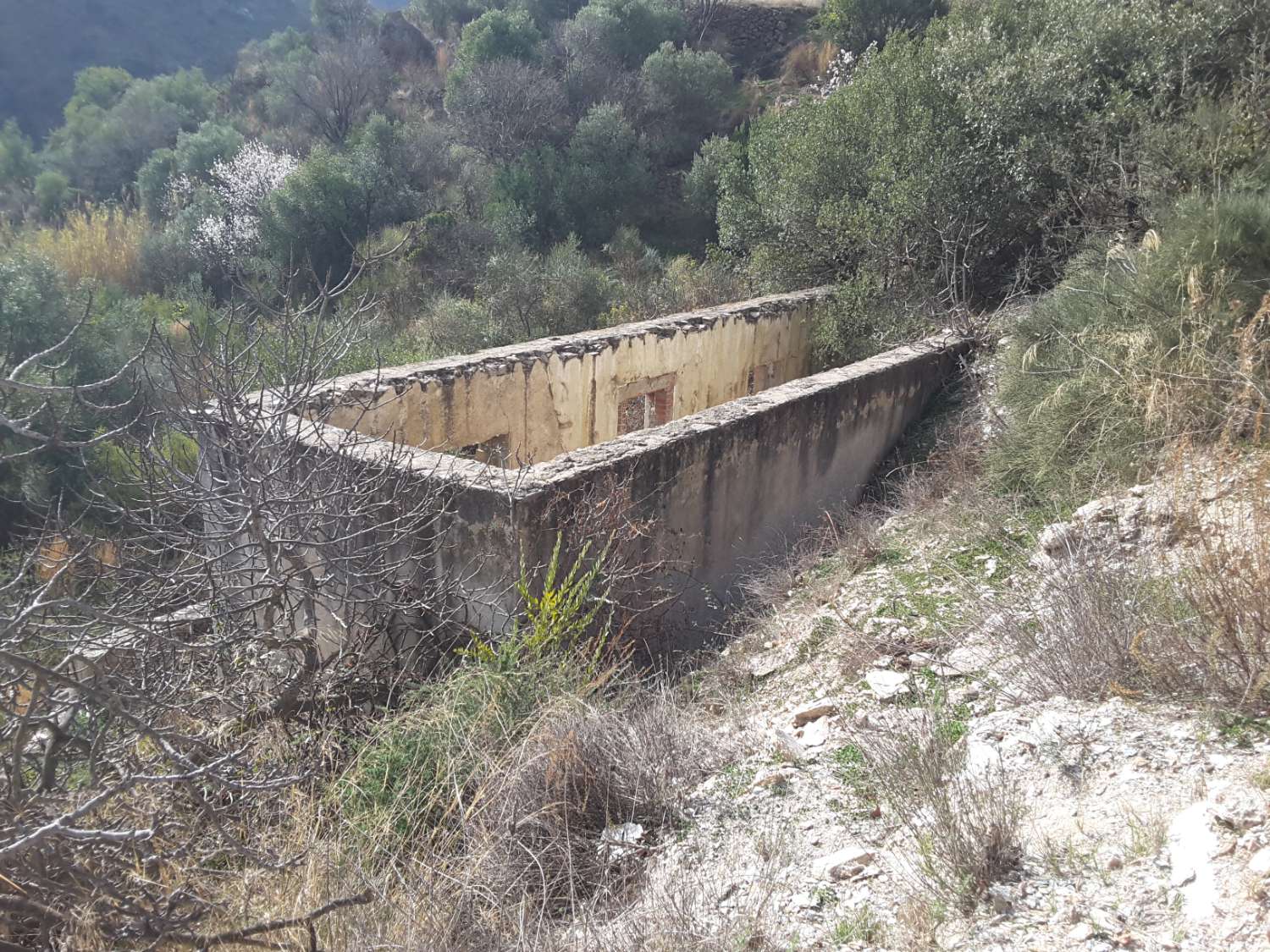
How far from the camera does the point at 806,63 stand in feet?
88.5

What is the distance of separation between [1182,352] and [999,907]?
459 centimetres

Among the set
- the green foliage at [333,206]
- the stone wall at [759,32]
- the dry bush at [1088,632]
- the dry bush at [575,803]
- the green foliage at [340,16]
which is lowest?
the dry bush at [575,803]

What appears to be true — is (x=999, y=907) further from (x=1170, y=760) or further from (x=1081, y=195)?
(x=1081, y=195)

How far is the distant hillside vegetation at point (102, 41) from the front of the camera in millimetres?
36938

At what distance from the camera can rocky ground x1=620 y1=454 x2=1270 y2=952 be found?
2.33 metres

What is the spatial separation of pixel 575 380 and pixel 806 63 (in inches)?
901

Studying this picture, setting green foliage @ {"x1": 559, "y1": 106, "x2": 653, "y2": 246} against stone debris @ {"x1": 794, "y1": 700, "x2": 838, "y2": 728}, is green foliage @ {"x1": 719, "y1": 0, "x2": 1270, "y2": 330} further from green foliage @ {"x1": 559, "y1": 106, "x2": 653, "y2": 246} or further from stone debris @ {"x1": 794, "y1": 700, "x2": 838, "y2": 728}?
green foliage @ {"x1": 559, "y1": 106, "x2": 653, "y2": 246}

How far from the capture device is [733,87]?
26.8 meters

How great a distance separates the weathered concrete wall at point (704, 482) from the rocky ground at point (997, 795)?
48.7 inches

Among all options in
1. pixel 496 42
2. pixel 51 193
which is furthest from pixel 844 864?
pixel 51 193

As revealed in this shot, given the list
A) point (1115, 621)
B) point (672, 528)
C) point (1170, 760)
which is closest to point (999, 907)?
point (1170, 760)

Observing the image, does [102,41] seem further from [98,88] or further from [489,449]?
[489,449]

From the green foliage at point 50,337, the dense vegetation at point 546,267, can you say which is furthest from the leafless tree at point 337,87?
the green foliage at point 50,337

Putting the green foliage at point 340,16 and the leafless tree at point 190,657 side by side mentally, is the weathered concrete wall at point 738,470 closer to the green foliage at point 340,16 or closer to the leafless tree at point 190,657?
the leafless tree at point 190,657
